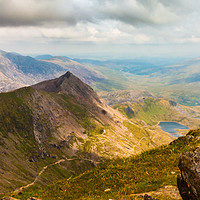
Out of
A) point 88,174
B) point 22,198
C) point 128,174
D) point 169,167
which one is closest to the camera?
point 169,167

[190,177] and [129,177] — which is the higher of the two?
[190,177]

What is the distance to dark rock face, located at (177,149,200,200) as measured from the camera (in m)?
18.3

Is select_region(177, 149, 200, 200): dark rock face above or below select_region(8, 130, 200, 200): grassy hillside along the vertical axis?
above

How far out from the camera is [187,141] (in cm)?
6009

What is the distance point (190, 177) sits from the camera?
19172 millimetres

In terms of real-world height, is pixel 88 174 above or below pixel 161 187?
below

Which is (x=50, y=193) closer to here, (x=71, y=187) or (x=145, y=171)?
(x=71, y=187)

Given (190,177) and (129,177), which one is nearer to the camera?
(190,177)

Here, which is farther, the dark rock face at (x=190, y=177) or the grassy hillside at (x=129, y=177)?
the grassy hillside at (x=129, y=177)

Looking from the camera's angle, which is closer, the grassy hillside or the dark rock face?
the dark rock face

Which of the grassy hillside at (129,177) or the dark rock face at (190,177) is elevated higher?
the dark rock face at (190,177)

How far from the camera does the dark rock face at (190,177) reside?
1835 cm

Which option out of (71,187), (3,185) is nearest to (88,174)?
(71,187)

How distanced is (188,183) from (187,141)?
46.2 m
